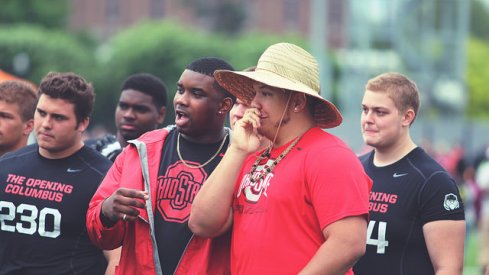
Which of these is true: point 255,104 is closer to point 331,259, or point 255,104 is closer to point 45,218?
point 331,259

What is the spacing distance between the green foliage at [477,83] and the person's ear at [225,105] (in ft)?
284

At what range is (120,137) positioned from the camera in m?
9.06

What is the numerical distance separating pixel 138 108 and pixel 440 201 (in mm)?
3216

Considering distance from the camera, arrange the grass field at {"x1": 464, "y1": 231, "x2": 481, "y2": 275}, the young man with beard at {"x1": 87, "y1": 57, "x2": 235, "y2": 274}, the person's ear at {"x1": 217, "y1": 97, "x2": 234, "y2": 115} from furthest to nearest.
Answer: the grass field at {"x1": 464, "y1": 231, "x2": 481, "y2": 275}, the person's ear at {"x1": 217, "y1": 97, "x2": 234, "y2": 115}, the young man with beard at {"x1": 87, "y1": 57, "x2": 235, "y2": 274}

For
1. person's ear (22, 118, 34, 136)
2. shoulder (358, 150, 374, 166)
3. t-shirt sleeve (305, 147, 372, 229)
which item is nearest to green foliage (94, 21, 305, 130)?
person's ear (22, 118, 34, 136)

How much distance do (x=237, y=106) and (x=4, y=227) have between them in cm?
160

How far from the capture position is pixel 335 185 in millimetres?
5148

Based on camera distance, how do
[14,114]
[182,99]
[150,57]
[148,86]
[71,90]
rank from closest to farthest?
[182,99]
[71,90]
[14,114]
[148,86]
[150,57]

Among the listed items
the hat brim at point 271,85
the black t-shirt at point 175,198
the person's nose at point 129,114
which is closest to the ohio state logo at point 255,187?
the hat brim at point 271,85

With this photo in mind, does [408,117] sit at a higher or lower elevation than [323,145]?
lower

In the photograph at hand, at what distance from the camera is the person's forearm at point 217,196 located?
212 inches

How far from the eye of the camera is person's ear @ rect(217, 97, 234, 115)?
615 cm

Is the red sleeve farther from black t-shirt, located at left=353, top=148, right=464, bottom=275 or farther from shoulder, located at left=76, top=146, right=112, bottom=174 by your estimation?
black t-shirt, located at left=353, top=148, right=464, bottom=275

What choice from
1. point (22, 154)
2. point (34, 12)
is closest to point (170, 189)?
point (22, 154)
